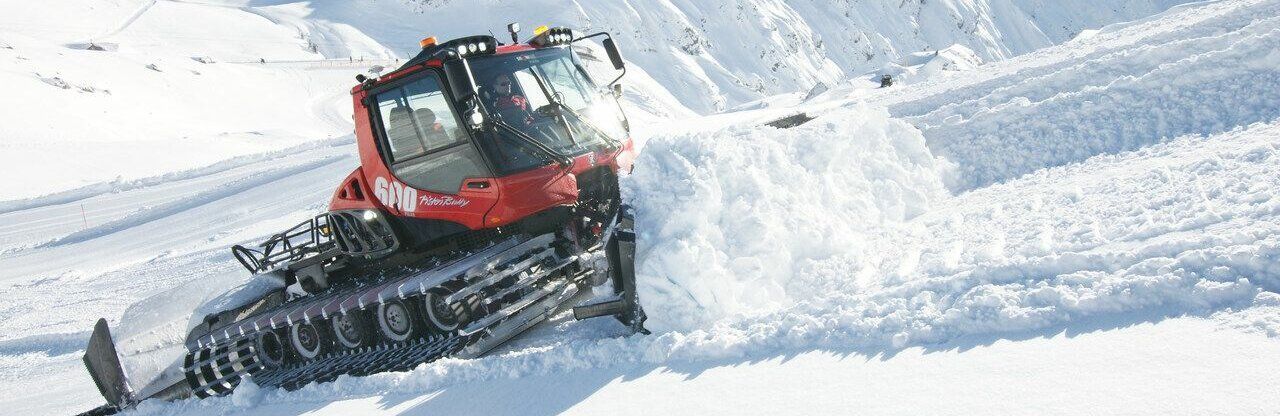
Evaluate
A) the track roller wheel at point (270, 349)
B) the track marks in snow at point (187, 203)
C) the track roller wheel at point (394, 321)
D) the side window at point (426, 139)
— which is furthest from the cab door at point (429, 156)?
the track marks in snow at point (187, 203)

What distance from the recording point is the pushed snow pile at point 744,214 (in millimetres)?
4566

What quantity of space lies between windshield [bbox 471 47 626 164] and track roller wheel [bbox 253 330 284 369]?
109 inches

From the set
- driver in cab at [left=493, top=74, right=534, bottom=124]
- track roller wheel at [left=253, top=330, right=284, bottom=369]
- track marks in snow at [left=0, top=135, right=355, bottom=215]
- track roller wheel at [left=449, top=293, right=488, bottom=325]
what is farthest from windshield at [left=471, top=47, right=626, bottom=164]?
track marks in snow at [left=0, top=135, right=355, bottom=215]

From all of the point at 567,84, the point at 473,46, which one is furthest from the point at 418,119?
the point at 567,84

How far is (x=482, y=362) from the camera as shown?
473cm

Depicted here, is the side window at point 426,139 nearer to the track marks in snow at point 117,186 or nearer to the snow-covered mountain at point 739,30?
the track marks in snow at point 117,186

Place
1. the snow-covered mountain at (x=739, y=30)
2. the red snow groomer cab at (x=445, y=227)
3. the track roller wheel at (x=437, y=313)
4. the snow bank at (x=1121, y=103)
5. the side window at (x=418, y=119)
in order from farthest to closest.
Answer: the snow-covered mountain at (x=739, y=30)
the snow bank at (x=1121, y=103)
the side window at (x=418, y=119)
the track roller wheel at (x=437, y=313)
the red snow groomer cab at (x=445, y=227)

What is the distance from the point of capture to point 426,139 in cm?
597

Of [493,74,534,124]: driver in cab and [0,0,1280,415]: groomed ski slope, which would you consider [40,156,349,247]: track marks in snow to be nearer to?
[0,0,1280,415]: groomed ski slope

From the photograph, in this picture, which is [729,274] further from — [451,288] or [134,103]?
[134,103]

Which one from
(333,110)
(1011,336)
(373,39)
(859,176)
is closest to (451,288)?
(859,176)

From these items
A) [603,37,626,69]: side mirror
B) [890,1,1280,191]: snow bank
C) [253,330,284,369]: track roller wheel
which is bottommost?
[253,330,284,369]: track roller wheel

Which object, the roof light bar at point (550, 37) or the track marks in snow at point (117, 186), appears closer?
the roof light bar at point (550, 37)

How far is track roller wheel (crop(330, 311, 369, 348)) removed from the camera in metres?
6.22
